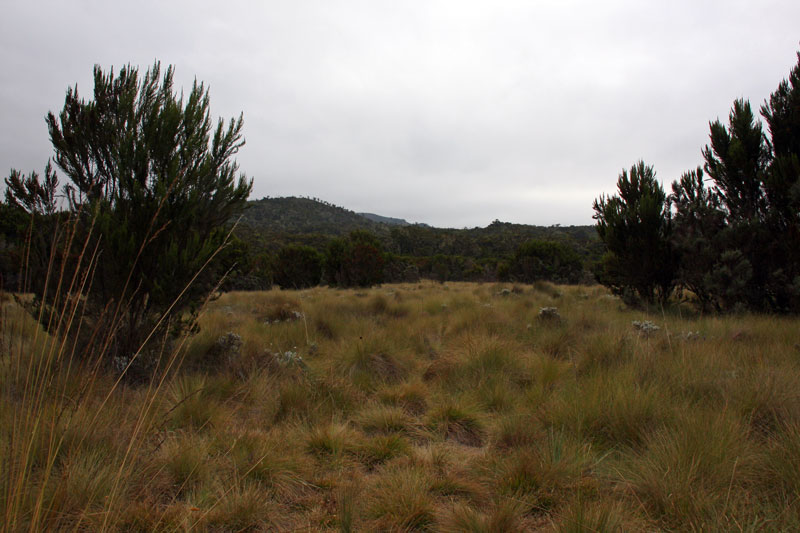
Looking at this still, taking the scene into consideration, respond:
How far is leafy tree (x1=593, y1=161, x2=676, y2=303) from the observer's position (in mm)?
8633

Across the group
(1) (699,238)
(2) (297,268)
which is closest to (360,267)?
(2) (297,268)

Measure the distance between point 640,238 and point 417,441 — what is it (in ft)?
26.6

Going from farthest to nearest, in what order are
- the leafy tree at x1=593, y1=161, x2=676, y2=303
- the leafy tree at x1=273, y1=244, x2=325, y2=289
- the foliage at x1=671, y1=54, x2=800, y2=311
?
1. the leafy tree at x1=273, y1=244, x2=325, y2=289
2. the leafy tree at x1=593, y1=161, x2=676, y2=303
3. the foliage at x1=671, y1=54, x2=800, y2=311

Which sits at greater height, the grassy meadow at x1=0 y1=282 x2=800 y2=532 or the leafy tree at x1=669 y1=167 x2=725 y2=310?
the leafy tree at x1=669 y1=167 x2=725 y2=310

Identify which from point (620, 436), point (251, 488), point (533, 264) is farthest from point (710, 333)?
point (533, 264)

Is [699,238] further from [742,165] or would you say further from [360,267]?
[360,267]

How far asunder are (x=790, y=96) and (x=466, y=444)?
29.3 feet

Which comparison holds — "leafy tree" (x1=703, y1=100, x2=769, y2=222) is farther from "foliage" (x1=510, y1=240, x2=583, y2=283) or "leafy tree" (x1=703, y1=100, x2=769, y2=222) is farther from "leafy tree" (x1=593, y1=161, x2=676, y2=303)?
"foliage" (x1=510, y1=240, x2=583, y2=283)

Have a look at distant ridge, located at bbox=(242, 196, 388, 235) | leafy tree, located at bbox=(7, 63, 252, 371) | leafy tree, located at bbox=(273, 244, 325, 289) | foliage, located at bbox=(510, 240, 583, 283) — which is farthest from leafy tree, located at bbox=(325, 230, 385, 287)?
distant ridge, located at bbox=(242, 196, 388, 235)

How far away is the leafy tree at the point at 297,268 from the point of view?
19.7 metres

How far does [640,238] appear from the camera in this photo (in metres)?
8.66

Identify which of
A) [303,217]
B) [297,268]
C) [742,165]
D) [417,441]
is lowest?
[417,441]

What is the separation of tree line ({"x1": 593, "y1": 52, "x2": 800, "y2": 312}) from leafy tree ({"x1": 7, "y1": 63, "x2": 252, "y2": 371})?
8.73 metres

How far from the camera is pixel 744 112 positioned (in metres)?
7.37
